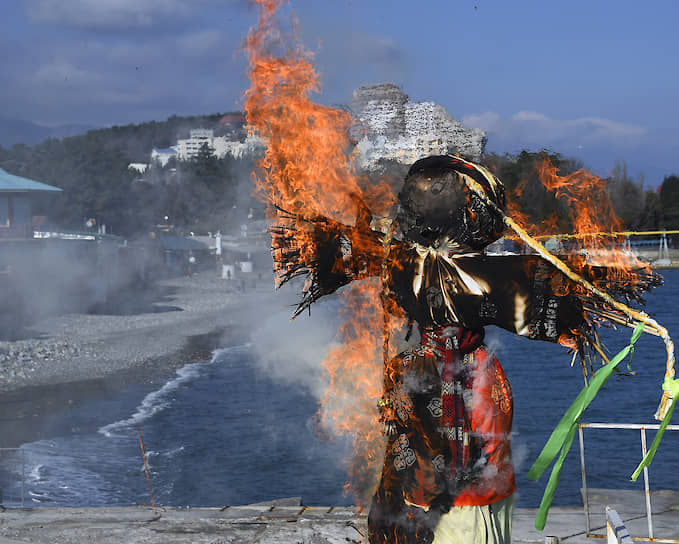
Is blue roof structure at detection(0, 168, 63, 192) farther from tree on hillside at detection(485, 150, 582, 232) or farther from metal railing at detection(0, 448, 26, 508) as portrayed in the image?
tree on hillside at detection(485, 150, 582, 232)

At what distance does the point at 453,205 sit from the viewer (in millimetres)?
3850

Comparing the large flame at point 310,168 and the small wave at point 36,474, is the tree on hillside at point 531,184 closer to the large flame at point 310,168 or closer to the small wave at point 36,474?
the large flame at point 310,168

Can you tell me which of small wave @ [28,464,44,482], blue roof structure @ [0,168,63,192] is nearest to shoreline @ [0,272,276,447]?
small wave @ [28,464,44,482]

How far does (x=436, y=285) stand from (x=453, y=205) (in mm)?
419

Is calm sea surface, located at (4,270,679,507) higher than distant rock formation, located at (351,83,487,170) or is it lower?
lower

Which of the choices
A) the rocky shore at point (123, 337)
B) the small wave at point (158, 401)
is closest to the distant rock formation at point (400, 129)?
the small wave at point (158, 401)

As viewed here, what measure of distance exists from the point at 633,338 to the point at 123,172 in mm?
73841

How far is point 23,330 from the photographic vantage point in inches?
1618

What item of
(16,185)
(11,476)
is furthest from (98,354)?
(11,476)

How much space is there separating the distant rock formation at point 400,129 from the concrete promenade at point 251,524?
4.25 meters

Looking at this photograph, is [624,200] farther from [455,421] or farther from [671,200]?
[671,200]

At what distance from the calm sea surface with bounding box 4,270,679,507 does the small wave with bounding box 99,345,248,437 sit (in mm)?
70

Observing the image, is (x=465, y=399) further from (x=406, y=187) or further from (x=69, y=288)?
(x=69, y=288)

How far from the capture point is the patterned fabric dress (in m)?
3.84
